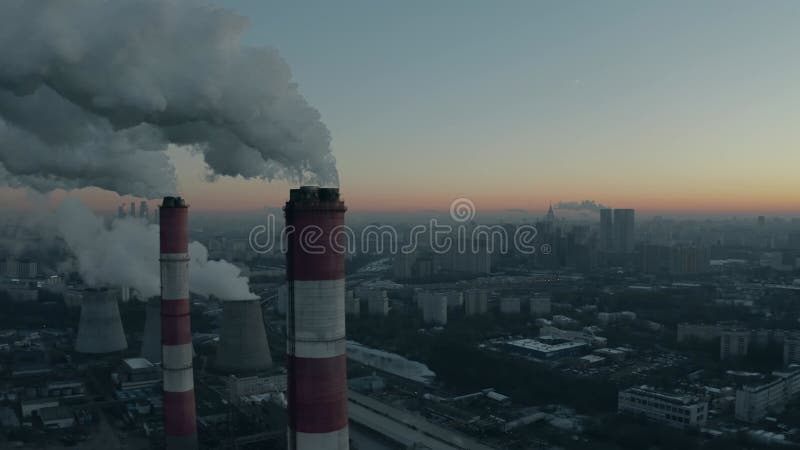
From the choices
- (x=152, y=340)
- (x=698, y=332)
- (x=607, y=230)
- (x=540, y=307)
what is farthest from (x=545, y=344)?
(x=607, y=230)

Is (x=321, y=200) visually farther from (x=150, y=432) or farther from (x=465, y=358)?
(x=465, y=358)

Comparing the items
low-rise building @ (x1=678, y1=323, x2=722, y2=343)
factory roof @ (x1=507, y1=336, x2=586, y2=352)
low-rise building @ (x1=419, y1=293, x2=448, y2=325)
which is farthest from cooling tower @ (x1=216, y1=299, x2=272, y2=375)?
low-rise building @ (x1=678, y1=323, x2=722, y2=343)

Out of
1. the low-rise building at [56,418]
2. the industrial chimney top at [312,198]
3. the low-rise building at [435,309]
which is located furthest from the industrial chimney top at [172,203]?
the low-rise building at [435,309]

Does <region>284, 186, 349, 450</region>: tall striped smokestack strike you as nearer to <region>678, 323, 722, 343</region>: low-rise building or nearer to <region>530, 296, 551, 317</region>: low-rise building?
<region>678, 323, 722, 343</region>: low-rise building

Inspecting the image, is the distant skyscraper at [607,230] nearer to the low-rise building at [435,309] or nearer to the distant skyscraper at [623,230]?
the distant skyscraper at [623,230]

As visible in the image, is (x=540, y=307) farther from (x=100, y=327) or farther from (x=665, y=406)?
(x=100, y=327)

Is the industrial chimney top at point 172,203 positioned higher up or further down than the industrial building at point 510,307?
higher up
